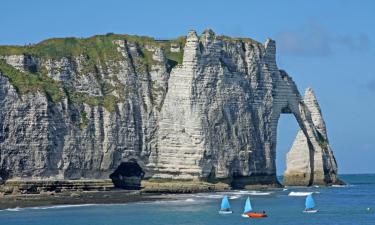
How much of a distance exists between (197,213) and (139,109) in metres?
27.3

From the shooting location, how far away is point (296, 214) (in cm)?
6550

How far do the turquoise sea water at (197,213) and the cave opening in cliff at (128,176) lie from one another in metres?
10.8

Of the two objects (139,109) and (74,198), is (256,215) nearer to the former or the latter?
(74,198)

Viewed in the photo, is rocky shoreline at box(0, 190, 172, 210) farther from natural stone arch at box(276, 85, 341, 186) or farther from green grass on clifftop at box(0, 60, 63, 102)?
natural stone arch at box(276, 85, 341, 186)

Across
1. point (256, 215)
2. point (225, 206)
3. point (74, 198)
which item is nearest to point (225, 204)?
point (225, 206)

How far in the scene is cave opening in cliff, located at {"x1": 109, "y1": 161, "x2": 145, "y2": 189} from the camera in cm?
9131

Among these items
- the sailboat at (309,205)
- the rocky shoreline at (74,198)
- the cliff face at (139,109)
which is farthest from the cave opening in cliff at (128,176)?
the sailboat at (309,205)

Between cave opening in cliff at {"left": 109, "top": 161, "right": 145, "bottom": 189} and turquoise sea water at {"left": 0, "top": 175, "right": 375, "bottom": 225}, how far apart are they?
424 inches

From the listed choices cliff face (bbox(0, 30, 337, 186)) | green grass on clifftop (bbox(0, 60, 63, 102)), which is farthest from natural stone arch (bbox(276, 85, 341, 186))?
green grass on clifftop (bbox(0, 60, 63, 102))

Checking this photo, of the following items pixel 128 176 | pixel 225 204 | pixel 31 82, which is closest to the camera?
pixel 225 204

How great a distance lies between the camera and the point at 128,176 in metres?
92.7

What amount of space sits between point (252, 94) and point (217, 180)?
10499 millimetres

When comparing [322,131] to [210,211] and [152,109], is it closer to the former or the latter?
[152,109]

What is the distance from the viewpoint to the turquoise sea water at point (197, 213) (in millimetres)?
59625
